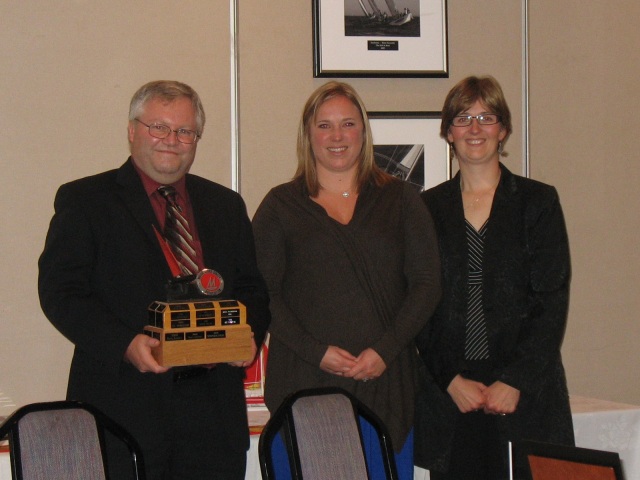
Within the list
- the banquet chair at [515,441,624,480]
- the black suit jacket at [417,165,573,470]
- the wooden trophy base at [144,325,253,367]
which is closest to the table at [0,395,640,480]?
the black suit jacket at [417,165,573,470]

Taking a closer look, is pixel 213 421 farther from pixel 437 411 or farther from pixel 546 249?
pixel 546 249

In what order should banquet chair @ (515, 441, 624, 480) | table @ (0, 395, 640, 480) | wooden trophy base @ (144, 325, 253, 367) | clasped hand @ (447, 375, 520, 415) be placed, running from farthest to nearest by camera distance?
table @ (0, 395, 640, 480), clasped hand @ (447, 375, 520, 415), wooden trophy base @ (144, 325, 253, 367), banquet chair @ (515, 441, 624, 480)

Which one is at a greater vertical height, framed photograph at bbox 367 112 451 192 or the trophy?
framed photograph at bbox 367 112 451 192

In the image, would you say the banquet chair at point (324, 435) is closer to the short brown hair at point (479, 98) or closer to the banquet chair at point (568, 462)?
the banquet chair at point (568, 462)

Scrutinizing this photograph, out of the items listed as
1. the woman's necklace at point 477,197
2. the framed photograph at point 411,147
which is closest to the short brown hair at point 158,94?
the woman's necklace at point 477,197

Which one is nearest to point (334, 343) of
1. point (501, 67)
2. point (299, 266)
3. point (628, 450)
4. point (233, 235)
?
point (299, 266)

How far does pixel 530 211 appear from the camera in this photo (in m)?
2.51

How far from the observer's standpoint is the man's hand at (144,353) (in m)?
2.01

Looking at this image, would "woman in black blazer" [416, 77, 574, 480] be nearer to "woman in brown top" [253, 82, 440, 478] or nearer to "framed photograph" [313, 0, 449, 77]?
"woman in brown top" [253, 82, 440, 478]

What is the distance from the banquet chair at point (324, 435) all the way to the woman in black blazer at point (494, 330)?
38 centimetres

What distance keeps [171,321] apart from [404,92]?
6.31ft

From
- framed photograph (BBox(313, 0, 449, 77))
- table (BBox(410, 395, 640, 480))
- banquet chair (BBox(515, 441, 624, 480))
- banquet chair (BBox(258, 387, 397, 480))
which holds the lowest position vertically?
table (BBox(410, 395, 640, 480))

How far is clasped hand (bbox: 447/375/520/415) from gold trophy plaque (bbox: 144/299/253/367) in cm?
70

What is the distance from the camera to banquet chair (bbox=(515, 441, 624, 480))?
4.25ft
